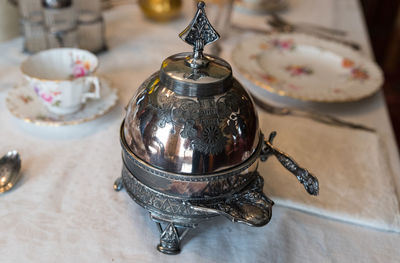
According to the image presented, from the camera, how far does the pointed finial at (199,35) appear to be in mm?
387

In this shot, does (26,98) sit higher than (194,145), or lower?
lower

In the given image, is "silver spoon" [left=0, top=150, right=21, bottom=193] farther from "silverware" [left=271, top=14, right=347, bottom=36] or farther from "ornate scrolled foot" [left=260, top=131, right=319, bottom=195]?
"silverware" [left=271, top=14, right=347, bottom=36]

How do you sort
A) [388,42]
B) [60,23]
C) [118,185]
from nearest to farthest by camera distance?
[118,185]
[60,23]
[388,42]

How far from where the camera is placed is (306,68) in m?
0.84

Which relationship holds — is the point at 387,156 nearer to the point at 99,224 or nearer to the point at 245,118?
the point at 245,118

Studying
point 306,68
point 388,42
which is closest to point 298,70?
point 306,68

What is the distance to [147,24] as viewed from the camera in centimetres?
102

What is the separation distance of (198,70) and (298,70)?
1.63 ft

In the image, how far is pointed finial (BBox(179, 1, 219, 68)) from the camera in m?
0.39

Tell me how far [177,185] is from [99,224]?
124 millimetres

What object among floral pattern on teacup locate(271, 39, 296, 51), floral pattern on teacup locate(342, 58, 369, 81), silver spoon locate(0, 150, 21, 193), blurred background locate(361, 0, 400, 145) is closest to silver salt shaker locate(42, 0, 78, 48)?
silver spoon locate(0, 150, 21, 193)

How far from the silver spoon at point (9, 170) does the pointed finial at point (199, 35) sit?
280mm

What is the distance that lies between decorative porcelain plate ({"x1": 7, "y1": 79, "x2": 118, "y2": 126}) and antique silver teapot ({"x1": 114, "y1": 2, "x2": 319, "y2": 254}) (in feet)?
0.69

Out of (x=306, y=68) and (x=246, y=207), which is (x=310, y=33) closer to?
(x=306, y=68)
